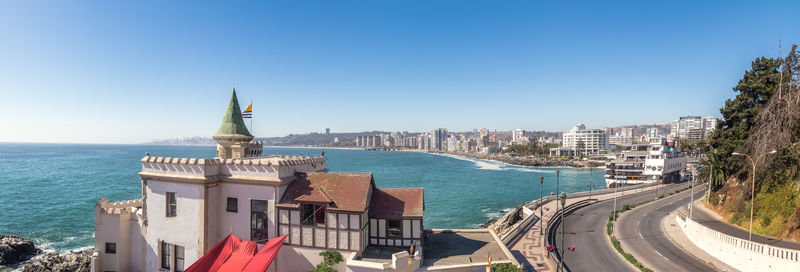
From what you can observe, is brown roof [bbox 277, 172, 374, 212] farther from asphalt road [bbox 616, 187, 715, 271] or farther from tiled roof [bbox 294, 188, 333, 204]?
asphalt road [bbox 616, 187, 715, 271]

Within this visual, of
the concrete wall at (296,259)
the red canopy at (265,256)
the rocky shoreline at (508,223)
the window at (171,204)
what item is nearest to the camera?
the red canopy at (265,256)

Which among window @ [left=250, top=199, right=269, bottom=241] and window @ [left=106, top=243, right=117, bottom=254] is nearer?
window @ [left=250, top=199, right=269, bottom=241]

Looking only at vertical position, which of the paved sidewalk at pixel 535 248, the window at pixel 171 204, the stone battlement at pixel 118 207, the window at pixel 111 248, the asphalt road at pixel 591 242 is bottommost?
the asphalt road at pixel 591 242

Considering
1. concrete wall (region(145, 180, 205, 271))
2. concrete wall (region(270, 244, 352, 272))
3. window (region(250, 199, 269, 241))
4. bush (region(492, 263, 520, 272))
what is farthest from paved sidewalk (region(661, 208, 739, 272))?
concrete wall (region(145, 180, 205, 271))

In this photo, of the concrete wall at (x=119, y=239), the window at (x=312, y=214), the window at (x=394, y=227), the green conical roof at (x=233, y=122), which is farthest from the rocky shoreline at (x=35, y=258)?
the window at (x=394, y=227)

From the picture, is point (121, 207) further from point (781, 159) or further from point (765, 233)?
point (781, 159)

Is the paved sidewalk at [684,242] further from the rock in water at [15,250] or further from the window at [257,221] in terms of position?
the rock in water at [15,250]

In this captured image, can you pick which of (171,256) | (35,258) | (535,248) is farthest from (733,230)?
(35,258)
